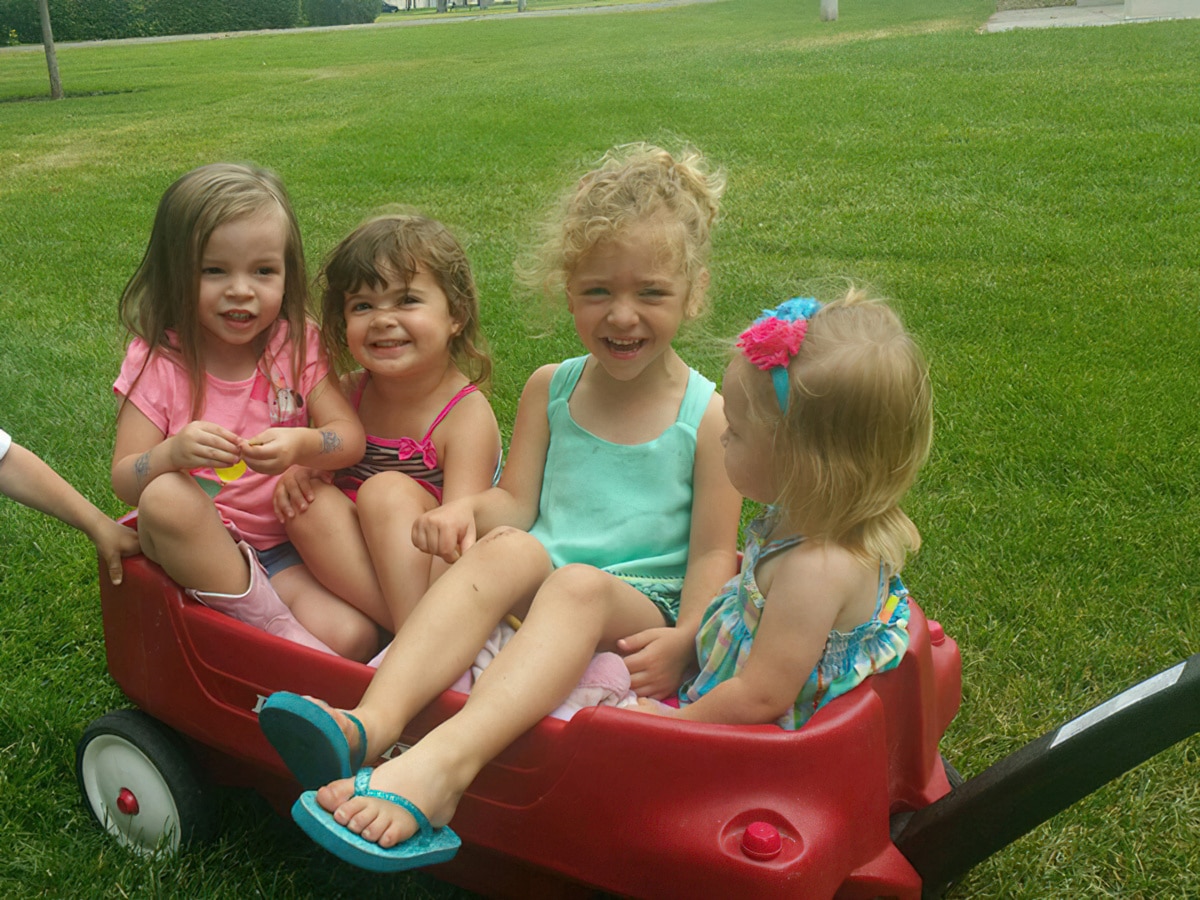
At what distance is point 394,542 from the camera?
2023mm

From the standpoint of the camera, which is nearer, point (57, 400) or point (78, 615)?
point (78, 615)

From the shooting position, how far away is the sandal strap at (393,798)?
146 centimetres

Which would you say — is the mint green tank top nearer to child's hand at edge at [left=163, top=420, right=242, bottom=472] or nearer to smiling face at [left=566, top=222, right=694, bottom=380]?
smiling face at [left=566, top=222, right=694, bottom=380]

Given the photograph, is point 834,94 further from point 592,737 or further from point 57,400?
point 592,737

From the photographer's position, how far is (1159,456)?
299 centimetres

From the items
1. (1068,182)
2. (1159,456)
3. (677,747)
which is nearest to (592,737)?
(677,747)

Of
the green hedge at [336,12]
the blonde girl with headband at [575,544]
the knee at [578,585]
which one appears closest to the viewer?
the blonde girl with headband at [575,544]

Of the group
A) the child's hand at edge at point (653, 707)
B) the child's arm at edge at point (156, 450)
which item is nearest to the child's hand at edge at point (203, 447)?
the child's arm at edge at point (156, 450)

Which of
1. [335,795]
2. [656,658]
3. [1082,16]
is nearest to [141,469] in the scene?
[335,795]

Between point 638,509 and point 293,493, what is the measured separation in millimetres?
589

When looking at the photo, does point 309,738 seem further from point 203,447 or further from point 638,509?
point 638,509

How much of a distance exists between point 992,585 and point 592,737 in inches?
51.2

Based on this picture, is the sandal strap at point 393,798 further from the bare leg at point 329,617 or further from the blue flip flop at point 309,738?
the bare leg at point 329,617

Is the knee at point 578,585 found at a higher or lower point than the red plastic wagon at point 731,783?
higher
